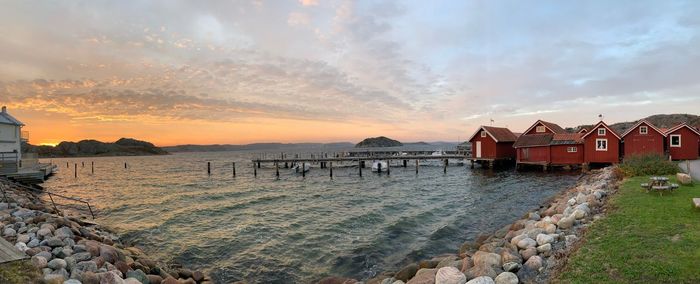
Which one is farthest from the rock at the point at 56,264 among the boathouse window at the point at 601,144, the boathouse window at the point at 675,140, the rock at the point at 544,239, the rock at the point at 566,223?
the boathouse window at the point at 675,140

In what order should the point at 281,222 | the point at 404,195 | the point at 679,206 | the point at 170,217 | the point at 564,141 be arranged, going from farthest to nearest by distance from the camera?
the point at 564,141
the point at 404,195
the point at 170,217
the point at 281,222
the point at 679,206

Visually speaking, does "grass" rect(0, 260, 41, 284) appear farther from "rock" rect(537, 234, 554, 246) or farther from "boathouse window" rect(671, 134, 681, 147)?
"boathouse window" rect(671, 134, 681, 147)

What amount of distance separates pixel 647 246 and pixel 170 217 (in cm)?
1860

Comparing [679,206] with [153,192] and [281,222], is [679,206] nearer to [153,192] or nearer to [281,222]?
[281,222]

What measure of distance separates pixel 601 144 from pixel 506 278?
34961 mm

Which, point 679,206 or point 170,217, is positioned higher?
point 679,206

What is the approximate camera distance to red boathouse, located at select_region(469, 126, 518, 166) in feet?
140

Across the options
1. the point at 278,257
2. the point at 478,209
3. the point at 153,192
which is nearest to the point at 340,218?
the point at 278,257

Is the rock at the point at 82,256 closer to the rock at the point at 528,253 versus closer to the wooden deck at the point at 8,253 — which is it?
the wooden deck at the point at 8,253

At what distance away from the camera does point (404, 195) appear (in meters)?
24.1

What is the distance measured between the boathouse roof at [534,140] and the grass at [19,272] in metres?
40.7

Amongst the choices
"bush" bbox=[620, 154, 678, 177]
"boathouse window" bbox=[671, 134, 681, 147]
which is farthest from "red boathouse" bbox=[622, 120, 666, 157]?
"bush" bbox=[620, 154, 678, 177]

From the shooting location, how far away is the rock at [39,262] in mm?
6551

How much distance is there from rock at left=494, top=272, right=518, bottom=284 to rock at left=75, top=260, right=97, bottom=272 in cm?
788
